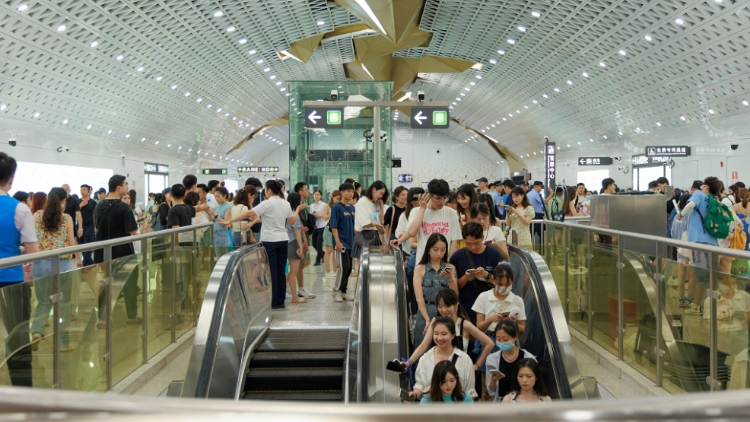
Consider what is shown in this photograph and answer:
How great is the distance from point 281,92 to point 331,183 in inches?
980

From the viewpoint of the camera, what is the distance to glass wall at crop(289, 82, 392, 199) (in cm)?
2070

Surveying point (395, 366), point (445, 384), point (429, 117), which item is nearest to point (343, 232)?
point (395, 366)

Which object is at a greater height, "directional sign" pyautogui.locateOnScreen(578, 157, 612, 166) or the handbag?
"directional sign" pyautogui.locateOnScreen(578, 157, 612, 166)

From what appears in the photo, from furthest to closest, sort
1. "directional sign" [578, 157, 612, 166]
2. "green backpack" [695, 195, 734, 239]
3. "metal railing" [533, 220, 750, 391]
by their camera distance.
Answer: "directional sign" [578, 157, 612, 166] < "green backpack" [695, 195, 734, 239] < "metal railing" [533, 220, 750, 391]

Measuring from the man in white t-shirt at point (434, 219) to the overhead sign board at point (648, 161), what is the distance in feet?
81.0

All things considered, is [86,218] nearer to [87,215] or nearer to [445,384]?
[87,215]

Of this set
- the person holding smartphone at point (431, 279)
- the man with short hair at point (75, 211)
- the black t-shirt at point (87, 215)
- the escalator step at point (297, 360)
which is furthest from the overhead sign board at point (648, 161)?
the person holding smartphone at point (431, 279)

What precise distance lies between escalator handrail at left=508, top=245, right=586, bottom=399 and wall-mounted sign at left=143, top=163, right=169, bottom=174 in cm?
3002

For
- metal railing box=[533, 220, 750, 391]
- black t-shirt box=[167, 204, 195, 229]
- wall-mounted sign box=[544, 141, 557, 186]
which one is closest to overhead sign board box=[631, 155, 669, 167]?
wall-mounted sign box=[544, 141, 557, 186]

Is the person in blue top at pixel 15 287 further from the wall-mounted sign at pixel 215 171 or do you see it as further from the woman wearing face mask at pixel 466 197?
the wall-mounted sign at pixel 215 171

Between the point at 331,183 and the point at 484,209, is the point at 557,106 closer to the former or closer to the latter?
the point at 331,183

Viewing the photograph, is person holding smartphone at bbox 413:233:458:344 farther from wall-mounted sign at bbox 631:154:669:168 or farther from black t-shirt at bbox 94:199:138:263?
wall-mounted sign at bbox 631:154:669:168

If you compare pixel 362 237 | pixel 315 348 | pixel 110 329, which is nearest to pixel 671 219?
pixel 362 237

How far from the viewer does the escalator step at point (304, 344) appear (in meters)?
8.13
